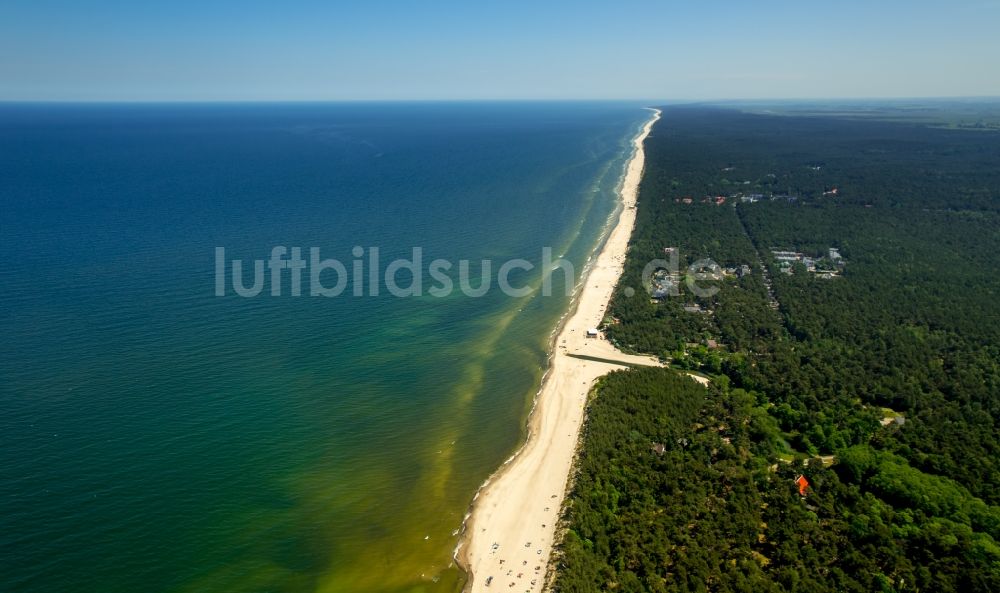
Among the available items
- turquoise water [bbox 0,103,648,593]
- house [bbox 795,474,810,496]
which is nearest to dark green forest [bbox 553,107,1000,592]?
house [bbox 795,474,810,496]

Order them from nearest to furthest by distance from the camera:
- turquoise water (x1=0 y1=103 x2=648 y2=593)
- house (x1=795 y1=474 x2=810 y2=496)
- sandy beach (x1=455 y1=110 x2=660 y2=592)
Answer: sandy beach (x1=455 y1=110 x2=660 y2=592)
turquoise water (x1=0 y1=103 x2=648 y2=593)
house (x1=795 y1=474 x2=810 y2=496)

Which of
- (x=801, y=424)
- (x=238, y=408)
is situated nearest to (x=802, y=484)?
(x=801, y=424)

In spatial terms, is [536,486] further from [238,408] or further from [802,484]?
[238,408]

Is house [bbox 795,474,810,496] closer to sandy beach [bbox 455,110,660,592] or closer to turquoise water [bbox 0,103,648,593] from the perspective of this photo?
sandy beach [bbox 455,110,660,592]

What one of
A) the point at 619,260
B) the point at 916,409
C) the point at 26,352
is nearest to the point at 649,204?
the point at 619,260

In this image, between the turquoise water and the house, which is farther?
the house

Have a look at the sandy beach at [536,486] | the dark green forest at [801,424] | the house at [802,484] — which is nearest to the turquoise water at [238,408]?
the sandy beach at [536,486]
